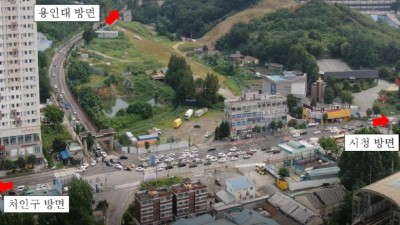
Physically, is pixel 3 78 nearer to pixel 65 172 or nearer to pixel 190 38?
pixel 65 172

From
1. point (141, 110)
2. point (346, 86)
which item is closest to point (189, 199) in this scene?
point (141, 110)

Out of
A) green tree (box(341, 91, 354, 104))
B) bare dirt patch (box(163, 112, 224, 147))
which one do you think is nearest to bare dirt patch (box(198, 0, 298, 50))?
green tree (box(341, 91, 354, 104))

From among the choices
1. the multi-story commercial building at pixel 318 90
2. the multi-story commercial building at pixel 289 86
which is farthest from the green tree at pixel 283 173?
the multi-story commercial building at pixel 318 90

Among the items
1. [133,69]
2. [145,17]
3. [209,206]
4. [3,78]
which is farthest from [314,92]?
[145,17]

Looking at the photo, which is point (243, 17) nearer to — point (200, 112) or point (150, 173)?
point (200, 112)

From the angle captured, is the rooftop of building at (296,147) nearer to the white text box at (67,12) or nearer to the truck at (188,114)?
the truck at (188,114)

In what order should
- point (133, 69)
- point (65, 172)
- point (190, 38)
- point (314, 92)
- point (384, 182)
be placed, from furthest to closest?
point (190, 38) → point (133, 69) → point (314, 92) → point (65, 172) → point (384, 182)
